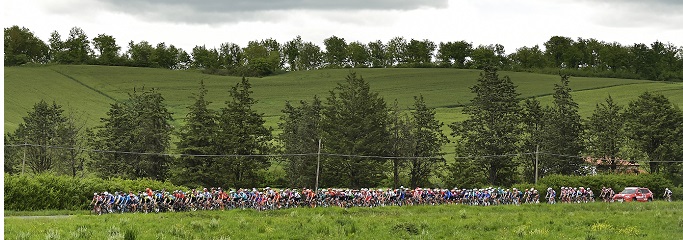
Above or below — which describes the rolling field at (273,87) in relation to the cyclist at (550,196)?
above

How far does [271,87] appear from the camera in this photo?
6521 inches

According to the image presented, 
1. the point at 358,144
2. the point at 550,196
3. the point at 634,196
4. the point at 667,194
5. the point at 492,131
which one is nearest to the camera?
the point at 550,196

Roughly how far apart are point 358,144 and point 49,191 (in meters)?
45.1

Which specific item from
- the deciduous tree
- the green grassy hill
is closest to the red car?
the deciduous tree

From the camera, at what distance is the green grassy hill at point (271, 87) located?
13488 centimetres

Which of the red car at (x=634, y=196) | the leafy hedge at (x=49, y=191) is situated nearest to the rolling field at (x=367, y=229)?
the leafy hedge at (x=49, y=191)

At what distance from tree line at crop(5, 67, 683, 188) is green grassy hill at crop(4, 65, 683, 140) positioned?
2972cm

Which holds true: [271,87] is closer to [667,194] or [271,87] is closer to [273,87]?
[273,87]

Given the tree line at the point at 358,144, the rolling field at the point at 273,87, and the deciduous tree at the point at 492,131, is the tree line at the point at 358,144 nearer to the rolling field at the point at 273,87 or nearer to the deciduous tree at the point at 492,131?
the deciduous tree at the point at 492,131

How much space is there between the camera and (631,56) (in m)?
185

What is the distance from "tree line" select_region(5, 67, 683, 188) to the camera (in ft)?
281

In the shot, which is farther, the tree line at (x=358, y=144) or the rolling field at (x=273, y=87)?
the rolling field at (x=273, y=87)

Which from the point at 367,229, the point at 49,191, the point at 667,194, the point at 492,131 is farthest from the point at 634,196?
the point at 49,191

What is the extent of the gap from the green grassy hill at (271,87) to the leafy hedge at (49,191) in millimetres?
70556
